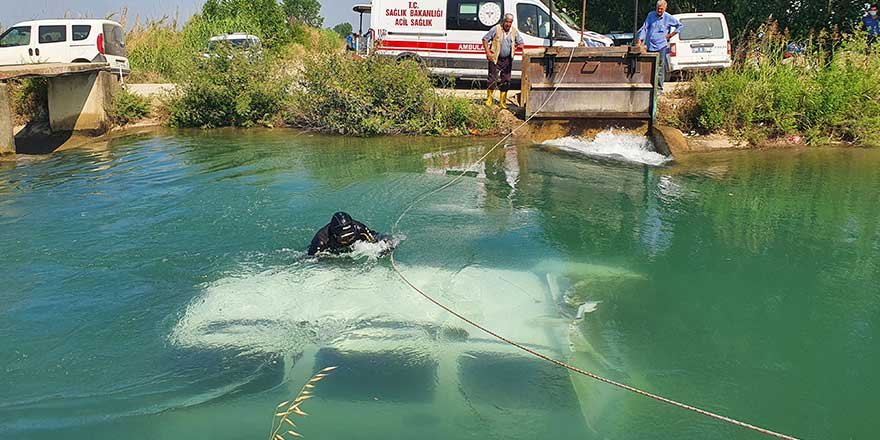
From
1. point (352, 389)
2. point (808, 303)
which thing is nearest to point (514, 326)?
point (352, 389)

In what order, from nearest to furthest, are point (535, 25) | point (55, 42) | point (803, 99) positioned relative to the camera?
point (803, 99), point (535, 25), point (55, 42)

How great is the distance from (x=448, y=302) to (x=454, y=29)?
10934 millimetres

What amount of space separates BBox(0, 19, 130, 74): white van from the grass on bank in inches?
572

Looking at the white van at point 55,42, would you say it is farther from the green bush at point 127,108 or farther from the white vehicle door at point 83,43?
the green bush at point 127,108

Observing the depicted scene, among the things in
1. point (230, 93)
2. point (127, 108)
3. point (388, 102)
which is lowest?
point (127, 108)

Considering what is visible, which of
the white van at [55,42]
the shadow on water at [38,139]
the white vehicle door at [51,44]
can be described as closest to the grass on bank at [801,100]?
the shadow on water at [38,139]

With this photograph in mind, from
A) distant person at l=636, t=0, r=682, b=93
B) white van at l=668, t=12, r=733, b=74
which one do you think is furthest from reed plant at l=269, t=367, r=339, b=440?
white van at l=668, t=12, r=733, b=74

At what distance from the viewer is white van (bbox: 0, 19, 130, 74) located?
1752 centimetres

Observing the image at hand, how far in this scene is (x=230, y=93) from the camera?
15336 mm

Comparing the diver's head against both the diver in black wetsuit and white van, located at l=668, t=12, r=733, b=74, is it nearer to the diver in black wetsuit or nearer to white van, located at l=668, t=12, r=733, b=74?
the diver in black wetsuit

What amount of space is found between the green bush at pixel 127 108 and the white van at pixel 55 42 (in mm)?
2093

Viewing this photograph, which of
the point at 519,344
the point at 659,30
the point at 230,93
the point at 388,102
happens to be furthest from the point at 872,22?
the point at 519,344

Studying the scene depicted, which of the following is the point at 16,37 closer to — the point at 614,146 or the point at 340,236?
the point at 614,146

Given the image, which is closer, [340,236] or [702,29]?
[340,236]
